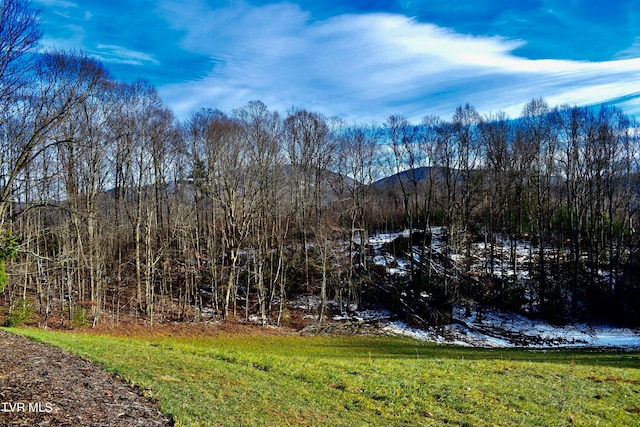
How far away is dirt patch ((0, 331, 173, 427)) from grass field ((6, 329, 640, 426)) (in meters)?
0.38

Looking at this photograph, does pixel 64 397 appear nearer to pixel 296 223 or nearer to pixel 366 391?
pixel 366 391

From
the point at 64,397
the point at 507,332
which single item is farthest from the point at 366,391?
the point at 507,332

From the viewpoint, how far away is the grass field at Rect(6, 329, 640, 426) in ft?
22.9

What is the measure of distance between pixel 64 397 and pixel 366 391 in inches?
222

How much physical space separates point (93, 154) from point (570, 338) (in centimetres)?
3117

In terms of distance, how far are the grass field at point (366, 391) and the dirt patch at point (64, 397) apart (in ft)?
1.23

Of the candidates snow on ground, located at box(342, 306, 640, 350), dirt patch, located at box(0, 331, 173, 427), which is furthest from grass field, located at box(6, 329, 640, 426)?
snow on ground, located at box(342, 306, 640, 350)

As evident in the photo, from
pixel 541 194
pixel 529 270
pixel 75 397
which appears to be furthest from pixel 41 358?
pixel 541 194

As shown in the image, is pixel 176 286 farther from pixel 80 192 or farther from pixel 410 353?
pixel 410 353

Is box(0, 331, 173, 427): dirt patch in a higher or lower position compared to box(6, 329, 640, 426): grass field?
higher

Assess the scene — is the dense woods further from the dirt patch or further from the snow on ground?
the dirt patch

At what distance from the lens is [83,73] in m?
19.7

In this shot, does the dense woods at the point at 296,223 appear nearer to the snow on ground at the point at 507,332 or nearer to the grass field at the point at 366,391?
the snow on ground at the point at 507,332

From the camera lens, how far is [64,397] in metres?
5.82
